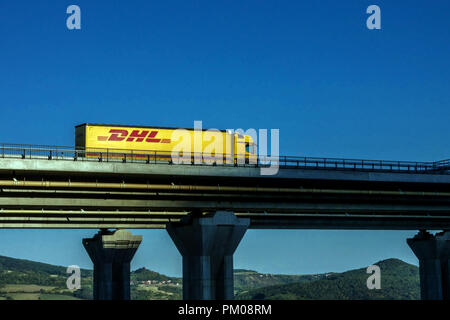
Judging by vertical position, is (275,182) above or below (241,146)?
below

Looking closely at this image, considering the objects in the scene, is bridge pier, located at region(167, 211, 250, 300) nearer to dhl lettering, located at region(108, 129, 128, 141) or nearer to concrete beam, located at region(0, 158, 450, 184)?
concrete beam, located at region(0, 158, 450, 184)

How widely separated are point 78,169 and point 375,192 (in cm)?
2709

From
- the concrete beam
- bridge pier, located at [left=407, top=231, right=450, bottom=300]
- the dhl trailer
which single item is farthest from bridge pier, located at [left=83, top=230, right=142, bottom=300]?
bridge pier, located at [left=407, top=231, right=450, bottom=300]

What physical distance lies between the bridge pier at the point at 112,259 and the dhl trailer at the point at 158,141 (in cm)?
1918

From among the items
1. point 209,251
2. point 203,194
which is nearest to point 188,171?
point 203,194

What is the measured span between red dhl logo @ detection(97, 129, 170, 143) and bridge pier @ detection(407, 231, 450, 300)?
3410cm

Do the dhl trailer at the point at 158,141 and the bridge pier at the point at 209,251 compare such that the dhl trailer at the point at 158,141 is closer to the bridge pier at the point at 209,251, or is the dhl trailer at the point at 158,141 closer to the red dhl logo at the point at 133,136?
the red dhl logo at the point at 133,136

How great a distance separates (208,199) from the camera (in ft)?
197

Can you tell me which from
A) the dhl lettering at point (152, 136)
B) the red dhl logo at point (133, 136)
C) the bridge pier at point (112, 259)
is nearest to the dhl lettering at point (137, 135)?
the red dhl logo at point (133, 136)

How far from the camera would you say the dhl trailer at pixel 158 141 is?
2418 inches
